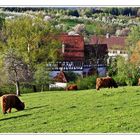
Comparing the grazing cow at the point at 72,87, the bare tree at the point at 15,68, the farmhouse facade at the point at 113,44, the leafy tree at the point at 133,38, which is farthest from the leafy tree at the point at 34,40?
the leafy tree at the point at 133,38

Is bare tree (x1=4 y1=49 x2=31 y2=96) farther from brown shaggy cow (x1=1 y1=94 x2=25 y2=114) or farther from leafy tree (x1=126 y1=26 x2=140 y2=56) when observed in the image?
leafy tree (x1=126 y1=26 x2=140 y2=56)

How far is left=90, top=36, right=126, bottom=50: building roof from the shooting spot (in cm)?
1030

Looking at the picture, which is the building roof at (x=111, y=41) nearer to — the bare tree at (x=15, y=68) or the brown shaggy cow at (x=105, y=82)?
the brown shaggy cow at (x=105, y=82)

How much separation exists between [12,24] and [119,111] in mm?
1538

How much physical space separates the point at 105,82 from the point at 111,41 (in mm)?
464

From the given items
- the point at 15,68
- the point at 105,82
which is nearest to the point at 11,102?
the point at 15,68

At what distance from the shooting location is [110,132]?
9.86 metres

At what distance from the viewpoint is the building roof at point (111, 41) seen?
33.8ft

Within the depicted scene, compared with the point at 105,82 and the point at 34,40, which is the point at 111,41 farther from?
the point at 34,40

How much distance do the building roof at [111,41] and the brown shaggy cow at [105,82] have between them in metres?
0.36

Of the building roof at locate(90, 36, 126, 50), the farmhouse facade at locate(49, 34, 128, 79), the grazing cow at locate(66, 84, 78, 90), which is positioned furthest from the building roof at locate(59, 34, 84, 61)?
the grazing cow at locate(66, 84, 78, 90)

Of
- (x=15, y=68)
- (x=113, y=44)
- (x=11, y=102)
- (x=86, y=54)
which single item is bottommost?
(x=11, y=102)

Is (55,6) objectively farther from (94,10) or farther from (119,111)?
(119,111)

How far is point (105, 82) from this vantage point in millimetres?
10328
